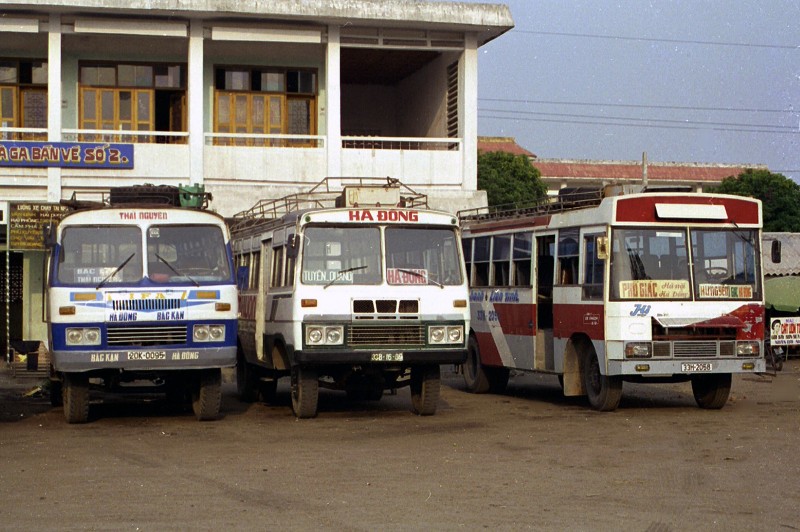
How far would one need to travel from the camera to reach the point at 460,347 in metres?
15.6

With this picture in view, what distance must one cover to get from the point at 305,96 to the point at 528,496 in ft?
73.9

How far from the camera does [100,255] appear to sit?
1510 cm

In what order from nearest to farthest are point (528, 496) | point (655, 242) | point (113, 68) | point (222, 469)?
1. point (528, 496)
2. point (222, 469)
3. point (655, 242)
4. point (113, 68)

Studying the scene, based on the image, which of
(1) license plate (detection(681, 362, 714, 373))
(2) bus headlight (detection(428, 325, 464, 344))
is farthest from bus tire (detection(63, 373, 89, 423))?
(1) license plate (detection(681, 362, 714, 373))

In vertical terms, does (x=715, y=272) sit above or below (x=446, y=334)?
above

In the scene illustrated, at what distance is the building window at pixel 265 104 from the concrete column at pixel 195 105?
2562 millimetres

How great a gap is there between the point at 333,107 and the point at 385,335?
556 inches

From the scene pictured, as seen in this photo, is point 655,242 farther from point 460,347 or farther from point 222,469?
point 222,469

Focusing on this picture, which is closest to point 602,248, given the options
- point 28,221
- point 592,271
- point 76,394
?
point 592,271

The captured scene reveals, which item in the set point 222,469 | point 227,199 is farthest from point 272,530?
point 227,199

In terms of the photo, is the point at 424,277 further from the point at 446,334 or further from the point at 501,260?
the point at 501,260

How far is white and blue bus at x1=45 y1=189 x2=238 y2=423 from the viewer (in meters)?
14.7

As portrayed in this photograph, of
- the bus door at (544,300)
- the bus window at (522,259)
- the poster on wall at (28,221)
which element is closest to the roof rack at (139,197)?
the bus window at (522,259)

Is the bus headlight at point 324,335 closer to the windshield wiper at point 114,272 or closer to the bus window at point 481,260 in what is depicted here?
the windshield wiper at point 114,272
